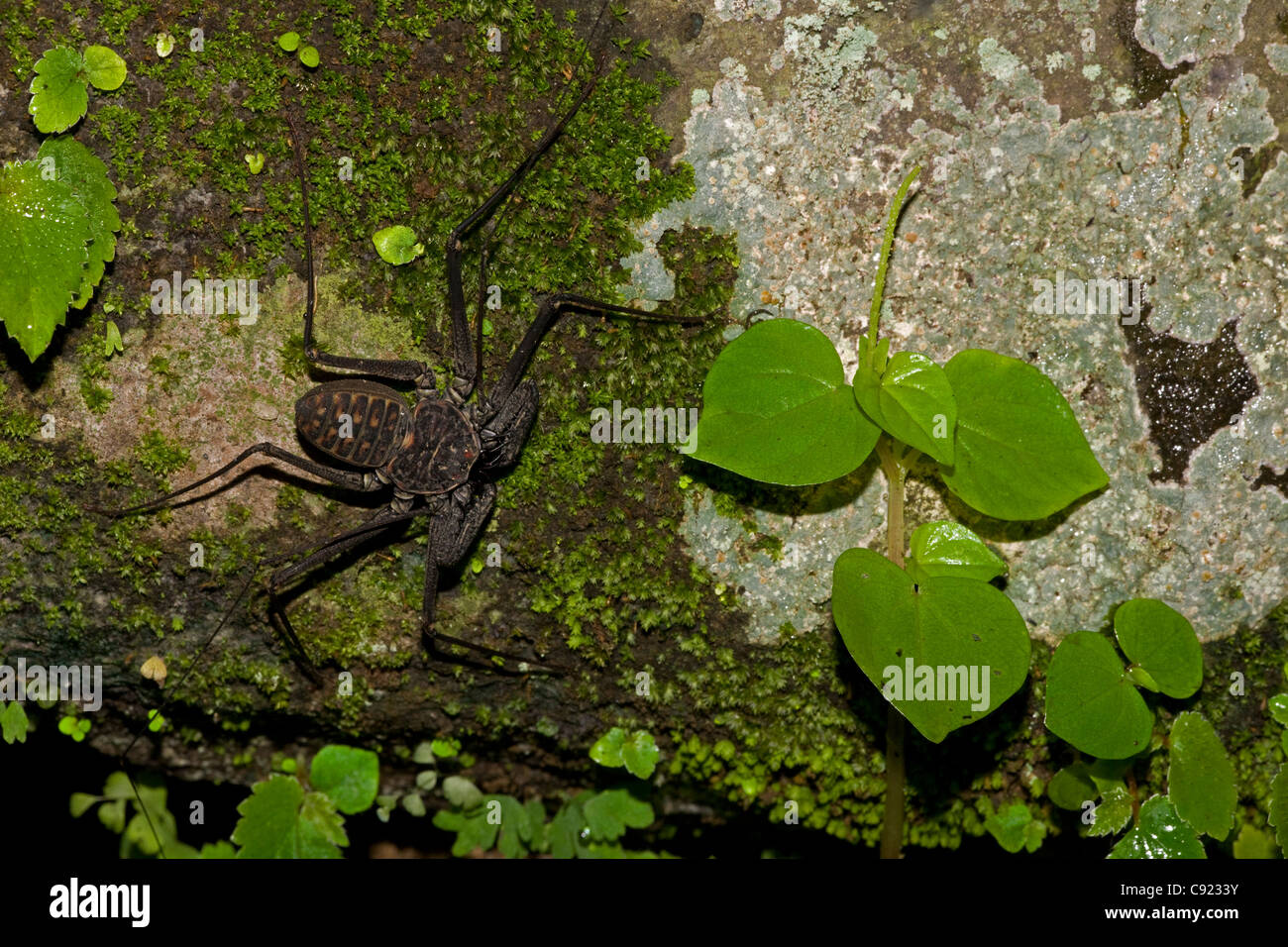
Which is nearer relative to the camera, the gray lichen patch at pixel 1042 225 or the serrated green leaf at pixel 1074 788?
the gray lichen patch at pixel 1042 225

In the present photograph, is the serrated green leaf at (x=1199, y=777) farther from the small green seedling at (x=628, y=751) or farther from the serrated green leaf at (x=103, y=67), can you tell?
the serrated green leaf at (x=103, y=67)

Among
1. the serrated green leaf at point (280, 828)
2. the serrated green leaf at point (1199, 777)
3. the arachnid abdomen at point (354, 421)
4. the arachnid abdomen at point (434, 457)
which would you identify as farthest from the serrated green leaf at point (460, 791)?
the serrated green leaf at point (1199, 777)

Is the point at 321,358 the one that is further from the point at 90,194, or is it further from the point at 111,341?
the point at 90,194

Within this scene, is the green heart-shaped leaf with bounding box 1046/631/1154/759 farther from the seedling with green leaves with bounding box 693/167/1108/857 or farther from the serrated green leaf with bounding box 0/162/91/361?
the serrated green leaf with bounding box 0/162/91/361

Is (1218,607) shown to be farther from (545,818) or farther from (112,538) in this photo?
(112,538)

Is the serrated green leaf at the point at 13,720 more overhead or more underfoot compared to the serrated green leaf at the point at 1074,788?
more overhead
